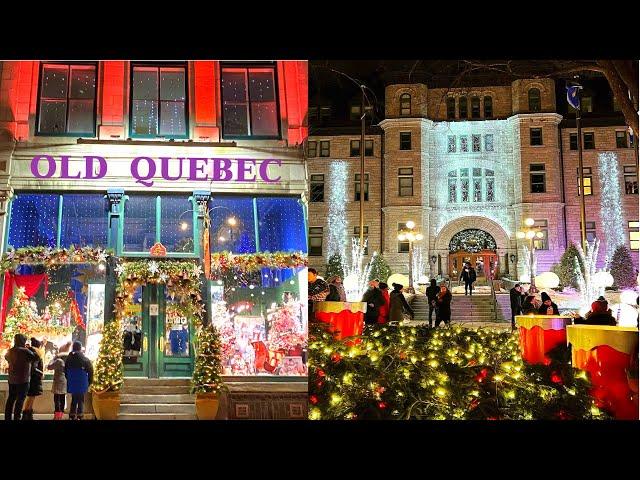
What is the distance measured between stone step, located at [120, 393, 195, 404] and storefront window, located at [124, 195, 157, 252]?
126cm

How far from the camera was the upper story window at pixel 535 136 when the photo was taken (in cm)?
721

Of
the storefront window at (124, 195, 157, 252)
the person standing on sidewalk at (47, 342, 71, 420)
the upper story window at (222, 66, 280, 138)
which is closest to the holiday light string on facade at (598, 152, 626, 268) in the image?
the upper story window at (222, 66, 280, 138)

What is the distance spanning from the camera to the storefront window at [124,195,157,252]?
6586 mm

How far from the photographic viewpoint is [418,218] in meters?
7.69

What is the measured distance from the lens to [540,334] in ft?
23.2

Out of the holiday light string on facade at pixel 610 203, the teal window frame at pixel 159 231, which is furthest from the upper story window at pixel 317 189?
the holiday light string on facade at pixel 610 203

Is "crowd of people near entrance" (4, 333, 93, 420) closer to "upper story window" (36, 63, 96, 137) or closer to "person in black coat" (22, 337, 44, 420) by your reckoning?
"person in black coat" (22, 337, 44, 420)

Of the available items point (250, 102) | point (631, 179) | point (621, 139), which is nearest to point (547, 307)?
point (631, 179)

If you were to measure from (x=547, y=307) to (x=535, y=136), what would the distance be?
5.40 ft
